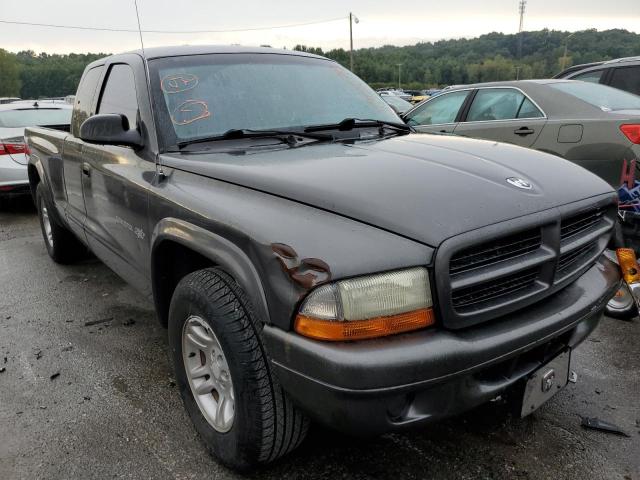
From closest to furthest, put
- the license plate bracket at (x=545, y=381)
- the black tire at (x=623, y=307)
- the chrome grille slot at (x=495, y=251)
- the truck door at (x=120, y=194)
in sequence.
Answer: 1. the chrome grille slot at (x=495, y=251)
2. the license plate bracket at (x=545, y=381)
3. the truck door at (x=120, y=194)
4. the black tire at (x=623, y=307)

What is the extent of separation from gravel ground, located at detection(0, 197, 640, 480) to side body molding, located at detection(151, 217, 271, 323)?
2.96ft

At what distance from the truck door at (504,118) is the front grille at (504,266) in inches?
146

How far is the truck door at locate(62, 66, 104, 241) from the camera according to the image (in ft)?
12.2

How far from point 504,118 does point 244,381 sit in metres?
4.95

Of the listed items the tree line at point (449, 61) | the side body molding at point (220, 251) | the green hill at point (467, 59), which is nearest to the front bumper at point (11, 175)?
the side body molding at point (220, 251)

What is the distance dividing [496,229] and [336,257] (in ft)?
1.87

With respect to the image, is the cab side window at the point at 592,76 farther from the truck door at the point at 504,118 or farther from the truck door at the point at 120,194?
the truck door at the point at 120,194

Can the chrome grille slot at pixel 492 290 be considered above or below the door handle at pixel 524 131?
below

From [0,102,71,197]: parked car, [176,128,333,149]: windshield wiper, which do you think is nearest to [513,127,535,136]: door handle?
[176,128,333,149]: windshield wiper

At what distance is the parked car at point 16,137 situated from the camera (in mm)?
7328

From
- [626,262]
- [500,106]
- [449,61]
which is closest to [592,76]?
[500,106]

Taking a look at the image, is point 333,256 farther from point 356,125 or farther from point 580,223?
point 356,125

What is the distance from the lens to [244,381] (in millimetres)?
1908

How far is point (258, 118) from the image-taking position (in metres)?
2.80
